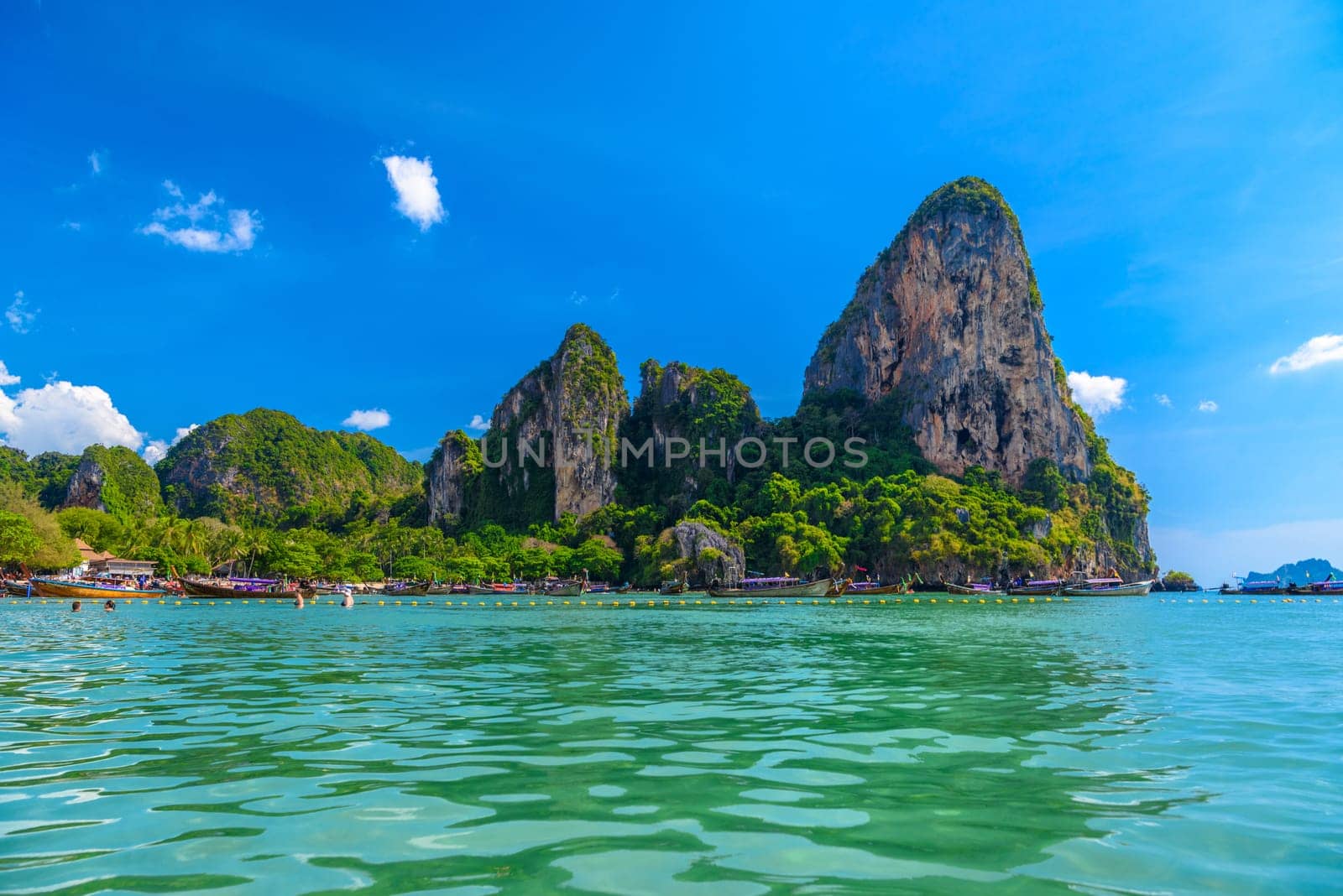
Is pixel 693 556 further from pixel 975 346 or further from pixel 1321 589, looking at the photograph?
pixel 1321 589

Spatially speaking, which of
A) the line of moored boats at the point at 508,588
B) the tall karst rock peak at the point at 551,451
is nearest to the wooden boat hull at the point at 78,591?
the line of moored boats at the point at 508,588

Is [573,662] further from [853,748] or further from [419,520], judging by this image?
[419,520]

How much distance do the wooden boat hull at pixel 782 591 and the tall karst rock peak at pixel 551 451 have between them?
70.4 m

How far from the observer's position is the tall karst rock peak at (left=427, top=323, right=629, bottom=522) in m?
147

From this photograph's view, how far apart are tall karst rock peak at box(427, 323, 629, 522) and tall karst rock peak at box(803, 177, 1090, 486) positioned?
58.1m

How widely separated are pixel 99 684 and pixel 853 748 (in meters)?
12.3

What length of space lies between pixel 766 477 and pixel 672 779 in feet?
426

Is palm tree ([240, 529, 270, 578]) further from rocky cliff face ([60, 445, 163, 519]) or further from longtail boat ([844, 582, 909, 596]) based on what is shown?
longtail boat ([844, 582, 909, 596])

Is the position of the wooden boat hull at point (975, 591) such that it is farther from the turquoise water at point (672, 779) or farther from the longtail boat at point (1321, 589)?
the turquoise water at point (672, 779)

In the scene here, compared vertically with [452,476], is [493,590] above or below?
below

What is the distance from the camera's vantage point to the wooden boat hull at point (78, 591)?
55031 mm

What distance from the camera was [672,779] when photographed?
21.3ft

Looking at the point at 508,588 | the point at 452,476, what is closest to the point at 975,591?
the point at 508,588

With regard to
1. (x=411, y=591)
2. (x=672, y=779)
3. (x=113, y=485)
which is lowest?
(x=411, y=591)
